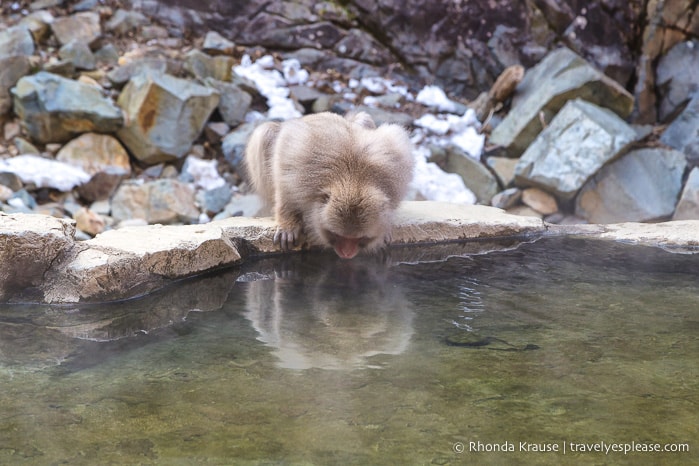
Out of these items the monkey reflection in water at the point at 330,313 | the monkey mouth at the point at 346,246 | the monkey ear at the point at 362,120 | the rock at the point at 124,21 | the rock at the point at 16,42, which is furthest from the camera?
the rock at the point at 124,21

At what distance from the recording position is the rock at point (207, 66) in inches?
325

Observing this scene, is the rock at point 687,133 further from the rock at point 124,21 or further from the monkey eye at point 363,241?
the rock at point 124,21

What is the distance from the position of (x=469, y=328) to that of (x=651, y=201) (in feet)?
17.1

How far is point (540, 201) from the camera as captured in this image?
7141 millimetres

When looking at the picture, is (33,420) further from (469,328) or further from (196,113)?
(196,113)

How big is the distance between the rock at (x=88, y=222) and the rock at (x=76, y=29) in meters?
2.62

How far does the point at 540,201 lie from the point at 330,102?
2726 millimetres

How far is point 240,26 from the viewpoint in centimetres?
922

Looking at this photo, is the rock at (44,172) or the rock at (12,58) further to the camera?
the rock at (12,58)

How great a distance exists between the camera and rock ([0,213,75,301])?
2670 millimetres

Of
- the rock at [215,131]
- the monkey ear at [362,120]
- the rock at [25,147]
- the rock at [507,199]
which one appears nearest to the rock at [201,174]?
the rock at [215,131]

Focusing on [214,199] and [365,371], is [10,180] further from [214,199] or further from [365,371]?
[365,371]

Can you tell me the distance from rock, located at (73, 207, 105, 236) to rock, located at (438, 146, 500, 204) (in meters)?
3.55

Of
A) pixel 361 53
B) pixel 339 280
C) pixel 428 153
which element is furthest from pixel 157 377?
pixel 361 53
